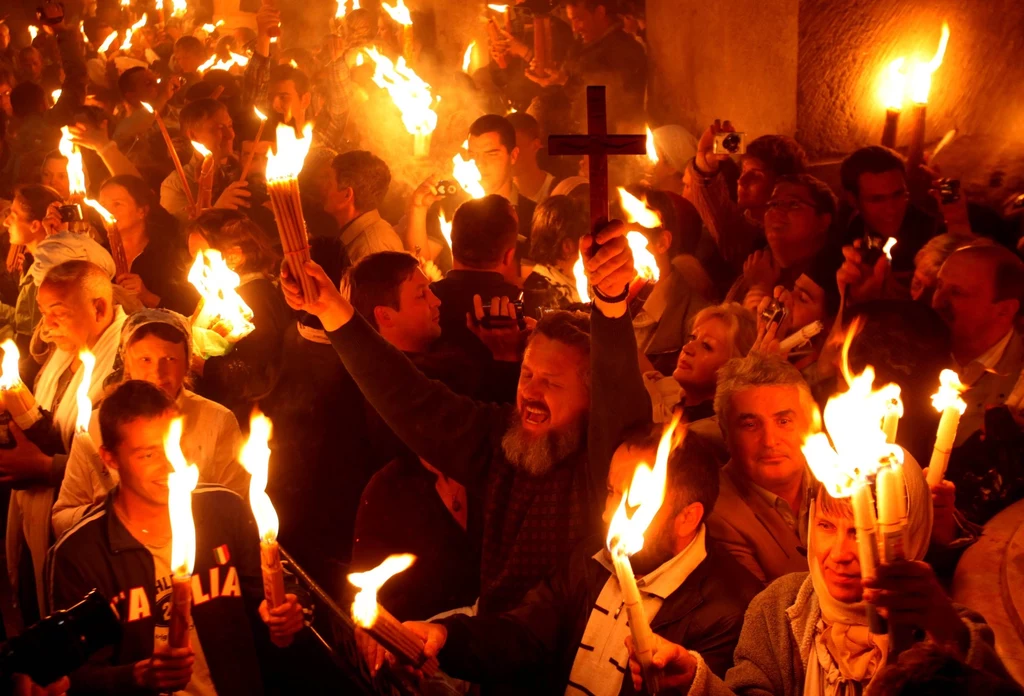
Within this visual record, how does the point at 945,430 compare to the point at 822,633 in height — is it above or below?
above

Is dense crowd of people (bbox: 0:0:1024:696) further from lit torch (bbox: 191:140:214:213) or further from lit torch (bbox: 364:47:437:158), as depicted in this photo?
lit torch (bbox: 364:47:437:158)

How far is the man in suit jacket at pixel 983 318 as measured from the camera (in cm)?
390

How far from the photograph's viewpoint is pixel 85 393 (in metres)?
4.43

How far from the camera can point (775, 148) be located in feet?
A: 18.4

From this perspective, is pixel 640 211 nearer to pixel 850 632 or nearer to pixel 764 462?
pixel 764 462

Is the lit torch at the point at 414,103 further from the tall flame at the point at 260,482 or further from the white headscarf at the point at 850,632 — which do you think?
the white headscarf at the point at 850,632

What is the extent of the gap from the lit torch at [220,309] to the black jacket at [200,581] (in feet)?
3.71

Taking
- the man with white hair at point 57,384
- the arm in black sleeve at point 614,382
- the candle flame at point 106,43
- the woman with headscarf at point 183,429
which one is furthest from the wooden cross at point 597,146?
the candle flame at point 106,43

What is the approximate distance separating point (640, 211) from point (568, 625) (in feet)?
8.42

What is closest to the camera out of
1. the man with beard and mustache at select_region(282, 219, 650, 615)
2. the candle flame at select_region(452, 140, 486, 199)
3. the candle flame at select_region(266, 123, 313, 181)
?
the candle flame at select_region(266, 123, 313, 181)

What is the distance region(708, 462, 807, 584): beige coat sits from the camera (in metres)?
3.43

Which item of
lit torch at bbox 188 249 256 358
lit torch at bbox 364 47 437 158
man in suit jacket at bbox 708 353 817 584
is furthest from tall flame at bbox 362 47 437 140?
man in suit jacket at bbox 708 353 817 584

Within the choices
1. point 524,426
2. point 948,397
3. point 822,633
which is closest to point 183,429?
point 524,426

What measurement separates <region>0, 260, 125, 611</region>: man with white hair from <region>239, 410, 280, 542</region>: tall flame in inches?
70.6
